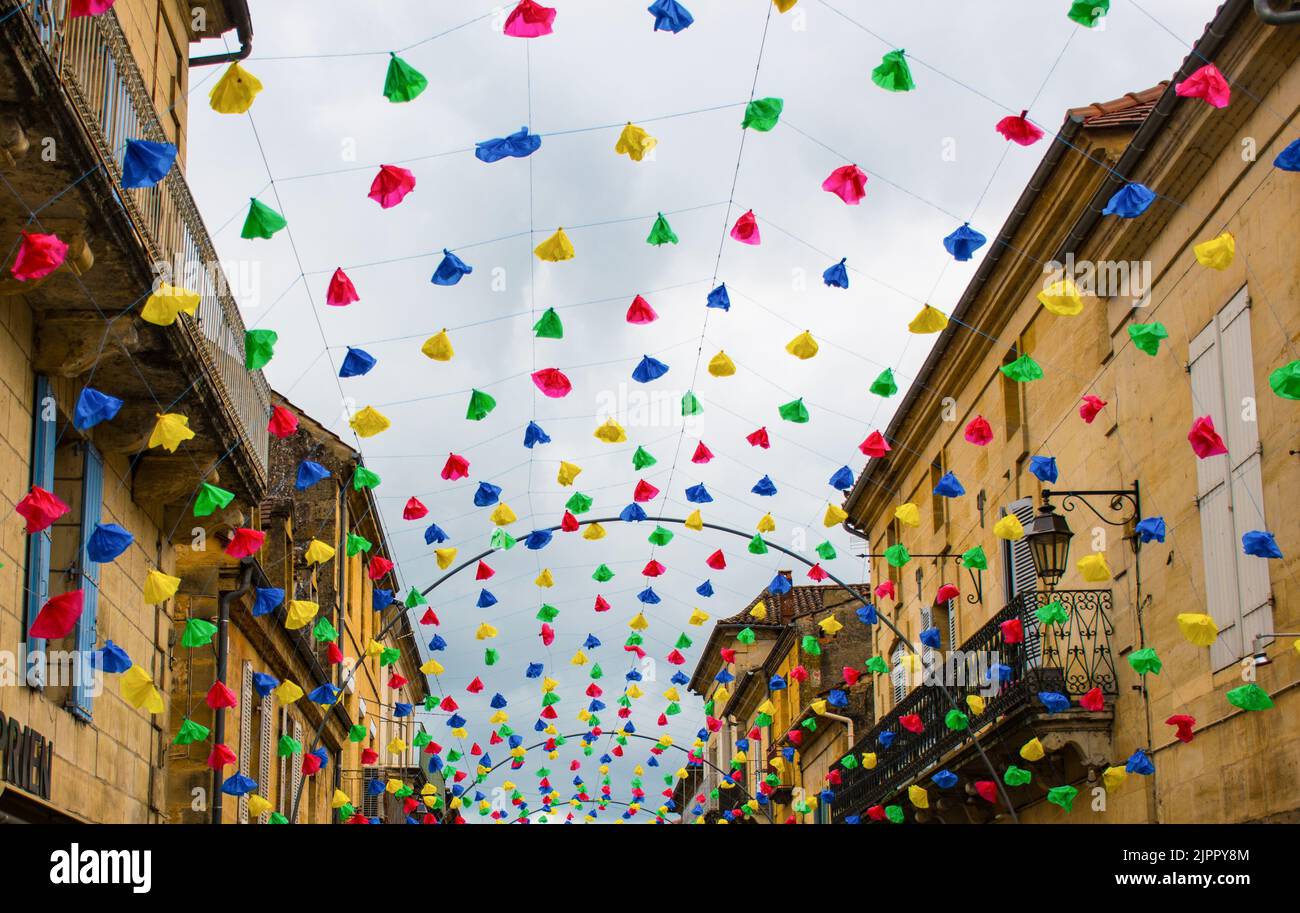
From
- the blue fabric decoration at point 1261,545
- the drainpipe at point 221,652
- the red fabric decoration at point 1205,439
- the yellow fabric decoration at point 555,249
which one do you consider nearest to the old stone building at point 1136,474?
the red fabric decoration at point 1205,439

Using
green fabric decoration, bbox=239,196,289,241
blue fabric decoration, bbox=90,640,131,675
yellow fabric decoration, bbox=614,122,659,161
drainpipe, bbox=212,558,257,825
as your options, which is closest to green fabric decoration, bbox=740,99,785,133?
yellow fabric decoration, bbox=614,122,659,161

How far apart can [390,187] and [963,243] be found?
167 inches

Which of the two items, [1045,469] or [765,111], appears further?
[1045,469]

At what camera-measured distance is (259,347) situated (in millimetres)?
12383

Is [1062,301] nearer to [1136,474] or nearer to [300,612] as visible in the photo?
[1136,474]

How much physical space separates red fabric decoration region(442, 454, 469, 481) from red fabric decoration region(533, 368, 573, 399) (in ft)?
6.94

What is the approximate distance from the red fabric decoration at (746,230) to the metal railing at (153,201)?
13.4 ft

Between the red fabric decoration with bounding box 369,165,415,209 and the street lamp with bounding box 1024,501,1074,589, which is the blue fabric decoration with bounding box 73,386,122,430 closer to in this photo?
the red fabric decoration with bounding box 369,165,415,209

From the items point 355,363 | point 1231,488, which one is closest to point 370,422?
point 355,363

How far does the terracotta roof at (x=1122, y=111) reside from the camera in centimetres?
1716

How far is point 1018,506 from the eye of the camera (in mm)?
20266

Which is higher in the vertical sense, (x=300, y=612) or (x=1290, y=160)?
(x=1290, y=160)
